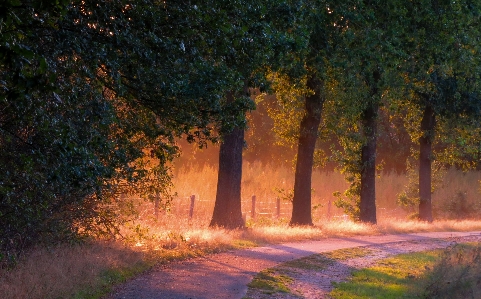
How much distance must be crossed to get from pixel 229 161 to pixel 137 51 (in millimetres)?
10800

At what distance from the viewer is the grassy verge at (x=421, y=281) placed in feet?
43.0

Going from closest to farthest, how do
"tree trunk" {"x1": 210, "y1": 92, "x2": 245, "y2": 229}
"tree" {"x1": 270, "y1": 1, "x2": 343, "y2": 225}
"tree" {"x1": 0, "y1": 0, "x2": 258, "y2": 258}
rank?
"tree" {"x1": 0, "y1": 0, "x2": 258, "y2": 258}
"tree" {"x1": 270, "y1": 1, "x2": 343, "y2": 225}
"tree trunk" {"x1": 210, "y1": 92, "x2": 245, "y2": 229}

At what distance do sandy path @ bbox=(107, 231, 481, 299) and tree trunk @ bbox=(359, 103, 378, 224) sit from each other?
8.69 m

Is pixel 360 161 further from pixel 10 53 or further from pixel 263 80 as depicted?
pixel 10 53

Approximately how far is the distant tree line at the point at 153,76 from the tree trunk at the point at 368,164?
353 cm

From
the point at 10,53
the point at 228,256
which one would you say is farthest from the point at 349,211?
the point at 10,53

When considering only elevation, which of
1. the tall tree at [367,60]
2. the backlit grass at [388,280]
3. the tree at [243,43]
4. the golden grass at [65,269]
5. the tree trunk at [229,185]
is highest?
the tall tree at [367,60]

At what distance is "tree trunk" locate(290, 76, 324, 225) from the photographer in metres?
23.4

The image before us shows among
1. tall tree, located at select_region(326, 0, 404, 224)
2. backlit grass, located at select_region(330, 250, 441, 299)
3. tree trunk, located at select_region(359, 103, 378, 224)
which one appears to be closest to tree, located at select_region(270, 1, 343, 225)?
tall tree, located at select_region(326, 0, 404, 224)

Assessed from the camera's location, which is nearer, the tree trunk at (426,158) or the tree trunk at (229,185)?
the tree trunk at (229,185)

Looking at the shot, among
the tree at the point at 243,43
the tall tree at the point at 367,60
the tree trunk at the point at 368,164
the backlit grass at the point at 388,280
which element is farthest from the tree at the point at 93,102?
the tree trunk at the point at 368,164

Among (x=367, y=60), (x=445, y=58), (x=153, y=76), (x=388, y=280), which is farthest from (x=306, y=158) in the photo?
(x=153, y=76)

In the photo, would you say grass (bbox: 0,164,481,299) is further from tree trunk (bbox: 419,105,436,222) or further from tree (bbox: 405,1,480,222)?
tree (bbox: 405,1,480,222)

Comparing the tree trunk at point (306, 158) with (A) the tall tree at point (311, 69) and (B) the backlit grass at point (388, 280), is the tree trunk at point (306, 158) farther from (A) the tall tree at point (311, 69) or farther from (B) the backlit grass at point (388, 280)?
(B) the backlit grass at point (388, 280)
